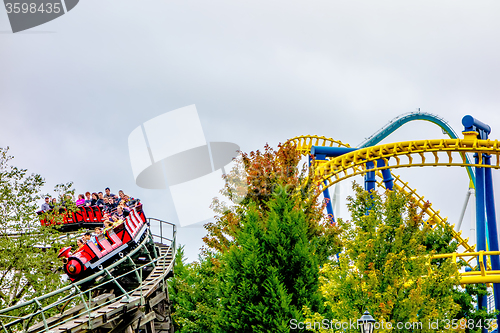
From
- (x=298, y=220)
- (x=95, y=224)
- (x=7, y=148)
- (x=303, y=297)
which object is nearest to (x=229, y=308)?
(x=303, y=297)

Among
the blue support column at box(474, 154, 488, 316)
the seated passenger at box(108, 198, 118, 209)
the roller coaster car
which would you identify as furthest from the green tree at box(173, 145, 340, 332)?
the blue support column at box(474, 154, 488, 316)

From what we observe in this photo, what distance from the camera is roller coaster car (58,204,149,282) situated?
40.9ft

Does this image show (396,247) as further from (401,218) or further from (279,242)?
(279,242)

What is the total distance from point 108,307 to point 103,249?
2.26m

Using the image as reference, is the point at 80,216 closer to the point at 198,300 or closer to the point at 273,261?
the point at 198,300

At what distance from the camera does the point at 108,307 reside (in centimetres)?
1116

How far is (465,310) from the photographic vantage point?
15617mm

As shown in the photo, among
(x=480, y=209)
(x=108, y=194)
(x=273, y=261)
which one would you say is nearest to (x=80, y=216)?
(x=108, y=194)

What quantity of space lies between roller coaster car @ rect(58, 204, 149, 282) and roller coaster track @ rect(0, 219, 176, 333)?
12.6 inches

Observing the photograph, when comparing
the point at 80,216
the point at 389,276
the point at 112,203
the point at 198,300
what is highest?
the point at 112,203

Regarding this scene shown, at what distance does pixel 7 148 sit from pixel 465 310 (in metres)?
14.2

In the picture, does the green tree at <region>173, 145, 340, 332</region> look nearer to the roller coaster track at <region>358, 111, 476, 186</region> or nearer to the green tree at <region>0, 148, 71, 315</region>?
the green tree at <region>0, 148, 71, 315</region>

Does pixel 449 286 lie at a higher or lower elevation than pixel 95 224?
lower

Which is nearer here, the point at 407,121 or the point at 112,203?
the point at 112,203
